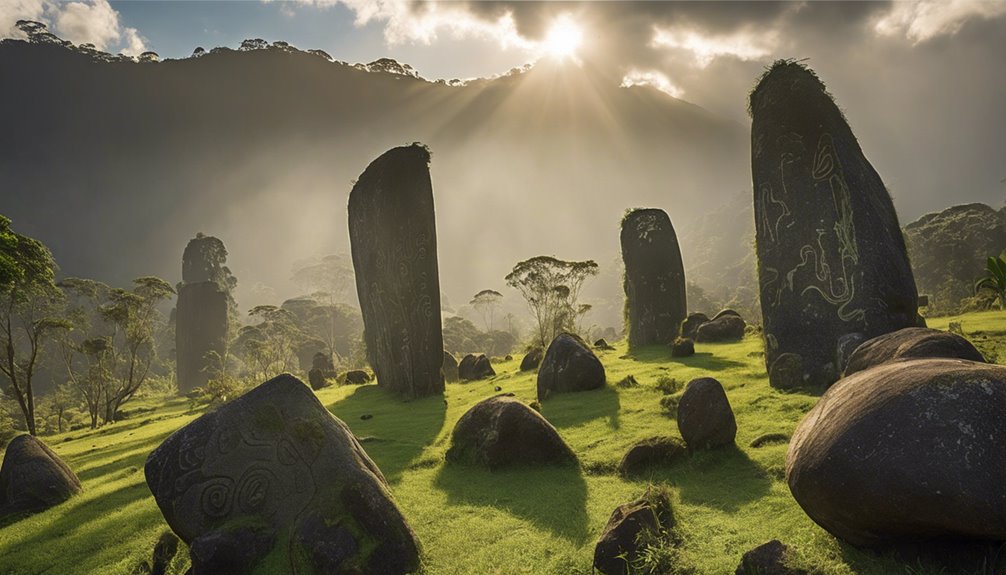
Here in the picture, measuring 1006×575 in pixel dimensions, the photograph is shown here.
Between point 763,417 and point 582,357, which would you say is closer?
point 763,417

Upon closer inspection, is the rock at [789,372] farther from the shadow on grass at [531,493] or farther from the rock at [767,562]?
the rock at [767,562]

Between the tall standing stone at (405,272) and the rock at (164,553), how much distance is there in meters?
12.5

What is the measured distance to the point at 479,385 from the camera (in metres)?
21.7

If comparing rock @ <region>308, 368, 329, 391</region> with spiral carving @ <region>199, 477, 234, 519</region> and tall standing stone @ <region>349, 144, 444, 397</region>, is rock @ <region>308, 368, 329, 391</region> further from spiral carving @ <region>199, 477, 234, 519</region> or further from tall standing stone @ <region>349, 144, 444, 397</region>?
spiral carving @ <region>199, 477, 234, 519</region>

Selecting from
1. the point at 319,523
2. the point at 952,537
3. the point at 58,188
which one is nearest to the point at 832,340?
the point at 952,537

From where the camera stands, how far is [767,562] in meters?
4.32

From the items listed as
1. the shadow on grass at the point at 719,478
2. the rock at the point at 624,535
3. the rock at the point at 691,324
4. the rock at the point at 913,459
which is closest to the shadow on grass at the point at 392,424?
the rock at the point at 624,535

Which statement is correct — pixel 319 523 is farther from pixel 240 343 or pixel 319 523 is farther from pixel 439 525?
pixel 240 343

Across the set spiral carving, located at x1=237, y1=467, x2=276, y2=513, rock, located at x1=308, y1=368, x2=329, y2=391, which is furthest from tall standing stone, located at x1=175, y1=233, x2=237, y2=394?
spiral carving, located at x1=237, y1=467, x2=276, y2=513

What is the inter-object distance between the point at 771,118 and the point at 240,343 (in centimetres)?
6628

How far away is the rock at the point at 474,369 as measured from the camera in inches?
998

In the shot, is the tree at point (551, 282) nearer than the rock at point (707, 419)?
No

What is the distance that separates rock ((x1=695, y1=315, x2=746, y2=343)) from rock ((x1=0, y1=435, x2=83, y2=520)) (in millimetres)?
23539

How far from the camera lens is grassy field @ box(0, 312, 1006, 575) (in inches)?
208
